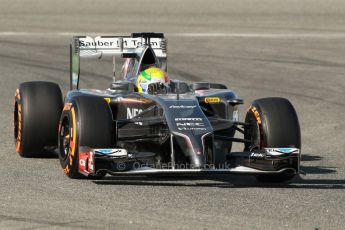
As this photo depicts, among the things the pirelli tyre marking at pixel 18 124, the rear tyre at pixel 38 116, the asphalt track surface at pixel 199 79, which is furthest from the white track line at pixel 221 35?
the rear tyre at pixel 38 116

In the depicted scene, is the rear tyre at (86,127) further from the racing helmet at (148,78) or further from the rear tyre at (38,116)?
the rear tyre at (38,116)

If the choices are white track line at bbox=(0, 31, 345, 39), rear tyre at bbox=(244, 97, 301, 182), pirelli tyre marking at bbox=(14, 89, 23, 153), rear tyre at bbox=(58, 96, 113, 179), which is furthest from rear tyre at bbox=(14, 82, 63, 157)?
white track line at bbox=(0, 31, 345, 39)

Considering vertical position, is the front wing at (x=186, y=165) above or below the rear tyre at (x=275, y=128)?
below

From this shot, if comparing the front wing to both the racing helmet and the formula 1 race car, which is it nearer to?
the formula 1 race car

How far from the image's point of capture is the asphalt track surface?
9008mm

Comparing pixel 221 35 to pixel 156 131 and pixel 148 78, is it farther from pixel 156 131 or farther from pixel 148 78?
pixel 156 131

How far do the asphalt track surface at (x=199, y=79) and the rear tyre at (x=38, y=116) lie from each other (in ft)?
0.73

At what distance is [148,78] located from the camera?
40.0 feet

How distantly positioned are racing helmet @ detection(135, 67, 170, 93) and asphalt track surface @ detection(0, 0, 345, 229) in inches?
53.2

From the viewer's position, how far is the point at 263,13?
3444 centimetres

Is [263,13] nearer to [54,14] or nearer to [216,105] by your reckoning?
[54,14]

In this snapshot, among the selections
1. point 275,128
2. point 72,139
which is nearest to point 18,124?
point 72,139

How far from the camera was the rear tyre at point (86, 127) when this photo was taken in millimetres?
10609

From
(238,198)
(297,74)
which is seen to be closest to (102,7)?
(297,74)
